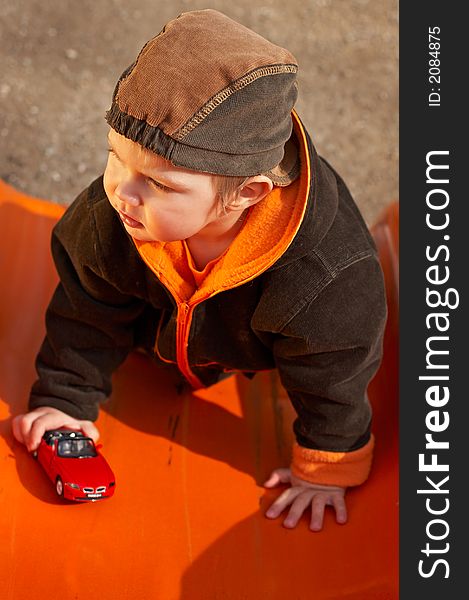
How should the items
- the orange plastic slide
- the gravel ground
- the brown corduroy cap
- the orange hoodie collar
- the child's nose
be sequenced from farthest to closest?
the gravel ground, the orange plastic slide, the orange hoodie collar, the child's nose, the brown corduroy cap

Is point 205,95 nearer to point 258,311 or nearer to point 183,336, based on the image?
point 258,311

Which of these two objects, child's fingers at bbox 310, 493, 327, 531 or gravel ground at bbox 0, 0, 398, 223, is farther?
gravel ground at bbox 0, 0, 398, 223

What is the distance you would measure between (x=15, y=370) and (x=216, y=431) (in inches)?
14.8

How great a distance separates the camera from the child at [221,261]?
1.23m

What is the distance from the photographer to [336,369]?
1571 millimetres

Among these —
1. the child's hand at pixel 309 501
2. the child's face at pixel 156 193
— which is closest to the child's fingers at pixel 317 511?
the child's hand at pixel 309 501

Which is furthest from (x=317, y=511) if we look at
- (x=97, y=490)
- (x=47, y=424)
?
(x=47, y=424)

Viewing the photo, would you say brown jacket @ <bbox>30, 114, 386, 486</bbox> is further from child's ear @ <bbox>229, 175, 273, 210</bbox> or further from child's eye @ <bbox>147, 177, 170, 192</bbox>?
child's eye @ <bbox>147, 177, 170, 192</bbox>

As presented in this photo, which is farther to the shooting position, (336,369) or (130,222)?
(336,369)

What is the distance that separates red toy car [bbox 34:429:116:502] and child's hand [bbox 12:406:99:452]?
1cm

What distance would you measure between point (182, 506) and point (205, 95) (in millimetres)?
756

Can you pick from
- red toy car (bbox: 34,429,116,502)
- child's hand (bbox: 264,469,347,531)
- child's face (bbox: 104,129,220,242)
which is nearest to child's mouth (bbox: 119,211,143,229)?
child's face (bbox: 104,129,220,242)

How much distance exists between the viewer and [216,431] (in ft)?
6.06

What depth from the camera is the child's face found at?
1278 mm
